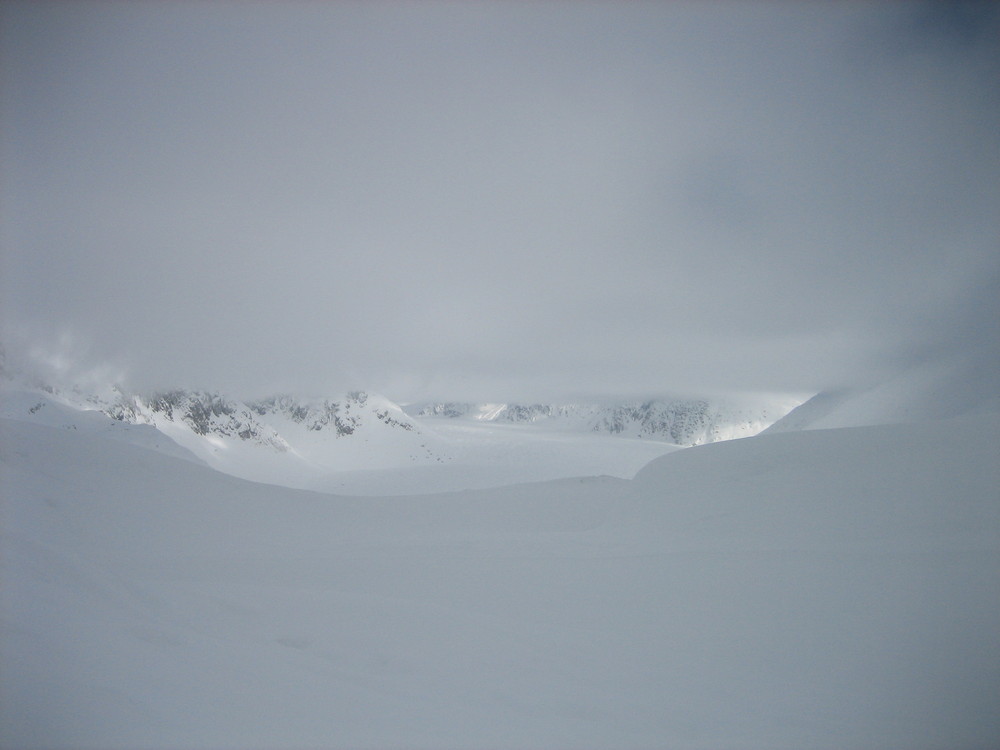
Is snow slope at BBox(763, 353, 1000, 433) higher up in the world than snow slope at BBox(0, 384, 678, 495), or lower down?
lower down

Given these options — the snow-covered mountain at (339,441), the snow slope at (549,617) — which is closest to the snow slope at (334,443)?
the snow-covered mountain at (339,441)

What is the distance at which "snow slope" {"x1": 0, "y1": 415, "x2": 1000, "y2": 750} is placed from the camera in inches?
120

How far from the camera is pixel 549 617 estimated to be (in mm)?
4789

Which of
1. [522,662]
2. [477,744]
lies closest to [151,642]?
[477,744]

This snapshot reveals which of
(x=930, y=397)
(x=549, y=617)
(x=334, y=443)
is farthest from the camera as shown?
(x=334, y=443)

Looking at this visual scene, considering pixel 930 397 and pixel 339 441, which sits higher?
pixel 339 441

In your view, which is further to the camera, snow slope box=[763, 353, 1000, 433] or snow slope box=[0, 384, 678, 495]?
snow slope box=[0, 384, 678, 495]

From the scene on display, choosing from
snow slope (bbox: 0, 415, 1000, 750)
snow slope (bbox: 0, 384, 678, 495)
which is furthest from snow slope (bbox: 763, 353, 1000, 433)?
snow slope (bbox: 0, 384, 678, 495)

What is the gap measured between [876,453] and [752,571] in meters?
2.93

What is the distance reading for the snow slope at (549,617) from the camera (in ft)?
9.96

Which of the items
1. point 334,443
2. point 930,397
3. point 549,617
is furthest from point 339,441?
point 549,617

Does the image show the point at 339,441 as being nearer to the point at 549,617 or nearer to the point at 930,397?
the point at 930,397

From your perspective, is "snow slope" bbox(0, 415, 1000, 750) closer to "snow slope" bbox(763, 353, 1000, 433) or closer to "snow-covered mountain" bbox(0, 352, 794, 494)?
"snow slope" bbox(763, 353, 1000, 433)

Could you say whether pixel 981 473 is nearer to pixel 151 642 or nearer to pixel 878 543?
pixel 878 543
